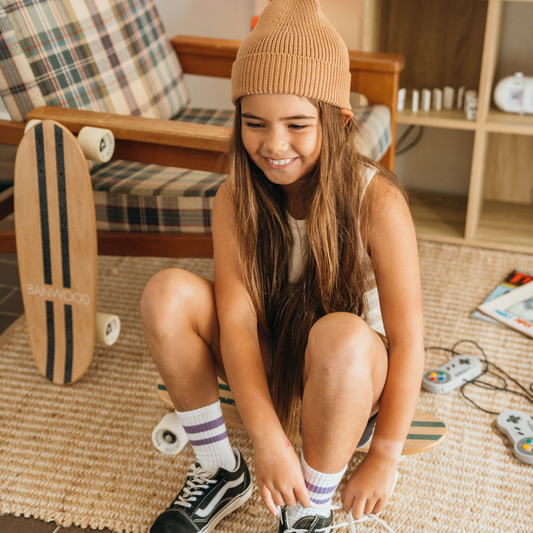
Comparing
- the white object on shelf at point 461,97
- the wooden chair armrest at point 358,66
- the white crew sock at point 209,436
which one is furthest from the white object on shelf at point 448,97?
the white crew sock at point 209,436

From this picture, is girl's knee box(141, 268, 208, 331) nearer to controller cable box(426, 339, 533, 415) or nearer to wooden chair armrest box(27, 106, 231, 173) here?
wooden chair armrest box(27, 106, 231, 173)

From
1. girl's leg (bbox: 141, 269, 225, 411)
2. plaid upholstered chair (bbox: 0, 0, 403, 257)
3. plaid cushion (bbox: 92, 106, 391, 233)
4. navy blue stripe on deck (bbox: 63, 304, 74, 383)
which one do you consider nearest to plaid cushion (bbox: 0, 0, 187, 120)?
plaid upholstered chair (bbox: 0, 0, 403, 257)

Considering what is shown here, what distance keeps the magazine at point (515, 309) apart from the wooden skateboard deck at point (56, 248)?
0.94 m

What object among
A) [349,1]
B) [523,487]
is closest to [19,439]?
[523,487]

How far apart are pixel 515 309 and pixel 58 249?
107 centimetres

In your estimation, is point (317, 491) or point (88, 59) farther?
point (88, 59)

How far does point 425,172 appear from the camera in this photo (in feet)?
6.77

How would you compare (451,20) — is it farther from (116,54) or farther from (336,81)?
(336,81)

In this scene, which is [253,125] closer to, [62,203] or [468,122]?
[62,203]

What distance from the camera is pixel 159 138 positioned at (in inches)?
44.6

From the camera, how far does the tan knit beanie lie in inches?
32.1

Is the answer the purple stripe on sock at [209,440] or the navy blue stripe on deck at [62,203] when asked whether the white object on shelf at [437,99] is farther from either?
the purple stripe on sock at [209,440]

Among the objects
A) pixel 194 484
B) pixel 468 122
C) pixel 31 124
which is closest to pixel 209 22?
pixel 468 122

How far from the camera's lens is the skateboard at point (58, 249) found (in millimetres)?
1160
